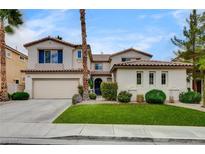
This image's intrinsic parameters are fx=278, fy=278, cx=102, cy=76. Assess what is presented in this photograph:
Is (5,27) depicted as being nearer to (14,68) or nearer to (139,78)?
(14,68)

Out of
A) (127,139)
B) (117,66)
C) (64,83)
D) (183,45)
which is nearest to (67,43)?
(64,83)

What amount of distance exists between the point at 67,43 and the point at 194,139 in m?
21.2

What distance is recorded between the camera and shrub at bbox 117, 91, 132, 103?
743 inches

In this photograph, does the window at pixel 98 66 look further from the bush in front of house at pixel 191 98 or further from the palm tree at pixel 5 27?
the bush in front of house at pixel 191 98

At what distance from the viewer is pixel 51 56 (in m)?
28.1

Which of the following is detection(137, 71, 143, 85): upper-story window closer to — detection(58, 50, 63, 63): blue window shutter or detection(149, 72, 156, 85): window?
detection(149, 72, 156, 85): window

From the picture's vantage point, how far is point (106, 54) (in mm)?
42281

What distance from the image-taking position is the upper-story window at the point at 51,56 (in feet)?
91.9

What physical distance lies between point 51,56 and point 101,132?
797 inches

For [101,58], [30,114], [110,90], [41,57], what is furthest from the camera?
[101,58]

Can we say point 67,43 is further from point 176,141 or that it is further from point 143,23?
point 176,141

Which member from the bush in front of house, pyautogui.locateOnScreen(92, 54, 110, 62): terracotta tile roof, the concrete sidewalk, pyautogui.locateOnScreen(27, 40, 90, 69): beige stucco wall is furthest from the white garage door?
the concrete sidewalk

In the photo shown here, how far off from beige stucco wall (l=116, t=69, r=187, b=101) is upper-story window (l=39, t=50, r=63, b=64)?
364 inches

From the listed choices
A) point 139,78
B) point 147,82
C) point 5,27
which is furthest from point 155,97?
point 5,27
